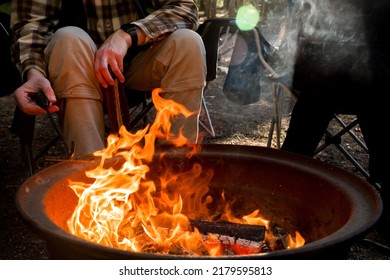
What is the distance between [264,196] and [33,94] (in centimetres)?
108

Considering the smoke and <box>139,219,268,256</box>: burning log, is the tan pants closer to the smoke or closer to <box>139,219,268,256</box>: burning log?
<box>139,219,268,256</box>: burning log


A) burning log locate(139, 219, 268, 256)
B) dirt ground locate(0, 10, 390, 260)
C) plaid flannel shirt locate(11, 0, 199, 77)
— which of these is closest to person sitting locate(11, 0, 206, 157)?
plaid flannel shirt locate(11, 0, 199, 77)

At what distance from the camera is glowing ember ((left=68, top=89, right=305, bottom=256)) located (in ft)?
Answer: 5.84

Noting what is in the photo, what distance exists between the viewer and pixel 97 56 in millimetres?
2242

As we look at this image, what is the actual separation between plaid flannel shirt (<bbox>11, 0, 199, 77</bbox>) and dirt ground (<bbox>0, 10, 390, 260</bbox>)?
0.80 metres

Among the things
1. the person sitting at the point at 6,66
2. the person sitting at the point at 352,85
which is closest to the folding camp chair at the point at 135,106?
the person sitting at the point at 6,66

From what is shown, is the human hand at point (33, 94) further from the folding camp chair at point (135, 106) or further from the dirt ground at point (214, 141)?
the dirt ground at point (214, 141)

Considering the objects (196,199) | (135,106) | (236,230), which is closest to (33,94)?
(196,199)

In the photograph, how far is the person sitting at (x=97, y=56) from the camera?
86.9 inches

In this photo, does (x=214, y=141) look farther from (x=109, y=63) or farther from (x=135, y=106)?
(x=109, y=63)

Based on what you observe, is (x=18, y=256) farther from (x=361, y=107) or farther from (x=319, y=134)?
(x=361, y=107)

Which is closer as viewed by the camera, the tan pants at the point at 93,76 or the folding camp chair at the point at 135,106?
the tan pants at the point at 93,76

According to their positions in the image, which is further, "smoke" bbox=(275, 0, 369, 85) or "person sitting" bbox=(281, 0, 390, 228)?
"smoke" bbox=(275, 0, 369, 85)
